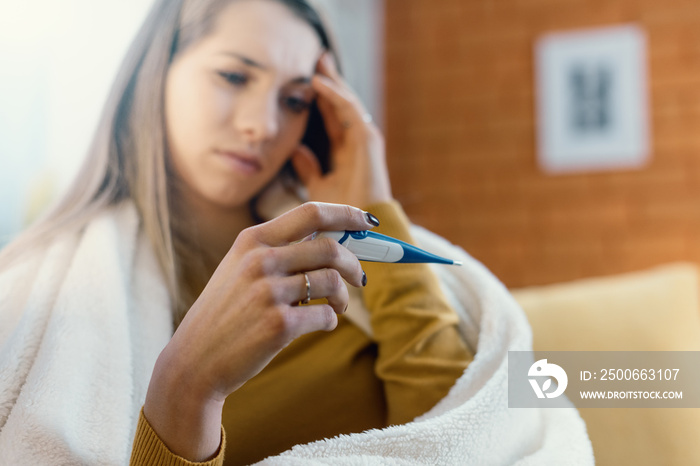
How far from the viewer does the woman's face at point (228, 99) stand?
25.1 inches

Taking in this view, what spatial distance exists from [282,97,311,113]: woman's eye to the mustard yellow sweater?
0.15 metres

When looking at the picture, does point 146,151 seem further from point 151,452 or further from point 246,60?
point 151,452

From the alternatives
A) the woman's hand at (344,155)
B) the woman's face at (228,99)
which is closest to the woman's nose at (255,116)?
the woman's face at (228,99)

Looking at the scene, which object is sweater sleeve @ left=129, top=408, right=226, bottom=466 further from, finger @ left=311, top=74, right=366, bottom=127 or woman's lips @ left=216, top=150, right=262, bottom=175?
finger @ left=311, top=74, right=366, bottom=127

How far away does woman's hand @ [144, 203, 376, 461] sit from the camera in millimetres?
375

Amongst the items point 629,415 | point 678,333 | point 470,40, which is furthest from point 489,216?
point 629,415

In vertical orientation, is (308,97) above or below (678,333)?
above

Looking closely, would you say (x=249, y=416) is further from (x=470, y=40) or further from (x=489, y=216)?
(x=470, y=40)

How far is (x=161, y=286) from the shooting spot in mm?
588

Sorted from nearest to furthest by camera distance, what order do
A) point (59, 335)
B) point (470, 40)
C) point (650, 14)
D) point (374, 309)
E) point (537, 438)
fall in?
point (59, 335)
point (537, 438)
point (374, 309)
point (650, 14)
point (470, 40)

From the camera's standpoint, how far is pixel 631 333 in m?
0.80

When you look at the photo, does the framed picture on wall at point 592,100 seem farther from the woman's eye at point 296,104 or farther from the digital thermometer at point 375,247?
the digital thermometer at point 375,247

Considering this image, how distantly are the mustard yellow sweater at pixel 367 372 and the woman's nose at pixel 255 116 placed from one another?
17cm

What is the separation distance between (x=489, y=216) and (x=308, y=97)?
1.44m
